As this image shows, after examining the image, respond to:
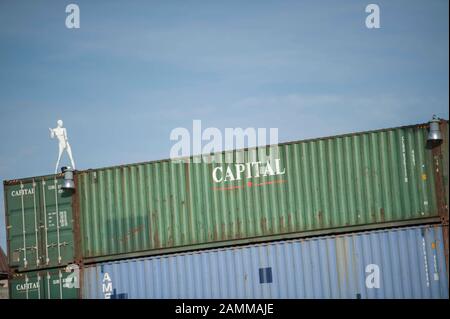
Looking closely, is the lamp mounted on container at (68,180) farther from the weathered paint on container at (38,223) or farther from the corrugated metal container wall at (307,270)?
the corrugated metal container wall at (307,270)

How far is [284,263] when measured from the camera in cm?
2506

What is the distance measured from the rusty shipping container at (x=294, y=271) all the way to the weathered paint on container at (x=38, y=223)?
1384 mm

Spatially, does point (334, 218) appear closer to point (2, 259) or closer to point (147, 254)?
point (147, 254)

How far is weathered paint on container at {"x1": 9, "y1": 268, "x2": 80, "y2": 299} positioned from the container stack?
0.04 m

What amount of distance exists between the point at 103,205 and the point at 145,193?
167cm

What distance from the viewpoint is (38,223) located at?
90.5ft

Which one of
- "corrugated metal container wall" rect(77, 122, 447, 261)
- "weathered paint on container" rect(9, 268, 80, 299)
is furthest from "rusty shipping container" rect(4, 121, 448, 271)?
"weathered paint on container" rect(9, 268, 80, 299)

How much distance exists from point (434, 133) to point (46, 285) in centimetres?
1487

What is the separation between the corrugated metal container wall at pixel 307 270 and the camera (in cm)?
2422

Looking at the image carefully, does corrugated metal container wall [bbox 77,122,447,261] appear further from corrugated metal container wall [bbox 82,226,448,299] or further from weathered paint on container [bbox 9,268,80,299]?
weathered paint on container [bbox 9,268,80,299]

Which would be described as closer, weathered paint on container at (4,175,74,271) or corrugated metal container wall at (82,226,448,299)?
corrugated metal container wall at (82,226,448,299)

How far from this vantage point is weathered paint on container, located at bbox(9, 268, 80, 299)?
26625mm

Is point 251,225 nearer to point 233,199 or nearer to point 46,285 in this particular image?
point 233,199

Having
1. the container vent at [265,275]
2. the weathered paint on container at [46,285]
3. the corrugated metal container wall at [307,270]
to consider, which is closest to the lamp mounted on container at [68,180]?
the weathered paint on container at [46,285]
